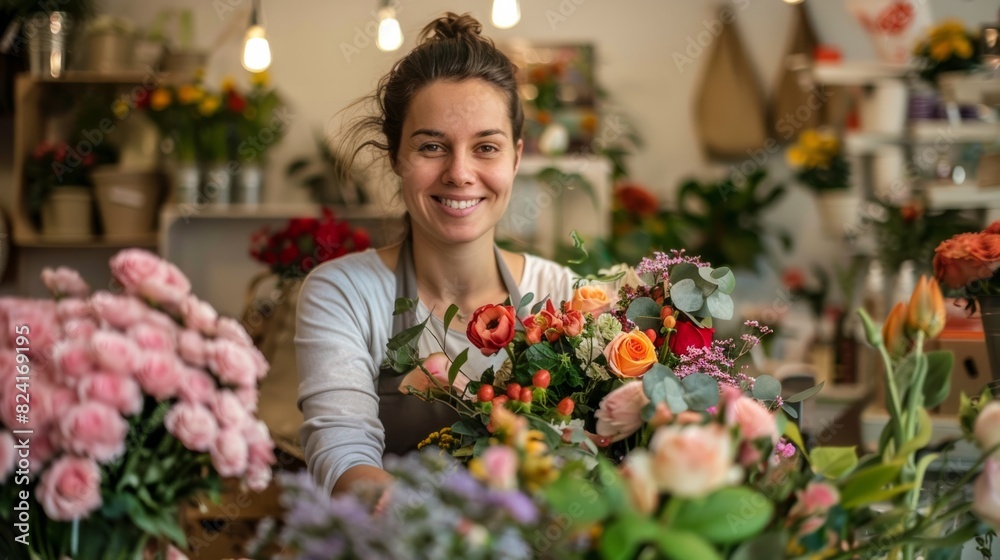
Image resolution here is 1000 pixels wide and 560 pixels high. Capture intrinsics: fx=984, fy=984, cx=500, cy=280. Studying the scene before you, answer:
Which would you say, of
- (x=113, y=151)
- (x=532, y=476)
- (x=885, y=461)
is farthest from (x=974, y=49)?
(x=113, y=151)

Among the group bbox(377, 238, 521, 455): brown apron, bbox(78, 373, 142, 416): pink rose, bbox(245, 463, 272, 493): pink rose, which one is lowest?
bbox(377, 238, 521, 455): brown apron

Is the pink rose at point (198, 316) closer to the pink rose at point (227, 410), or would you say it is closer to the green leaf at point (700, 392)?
the pink rose at point (227, 410)

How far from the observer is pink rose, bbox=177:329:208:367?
2.49 ft

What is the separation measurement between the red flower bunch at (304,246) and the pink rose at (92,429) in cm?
161

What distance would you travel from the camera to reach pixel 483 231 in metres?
1.56

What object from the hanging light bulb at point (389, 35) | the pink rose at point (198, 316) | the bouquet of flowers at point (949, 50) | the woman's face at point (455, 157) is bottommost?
the pink rose at point (198, 316)

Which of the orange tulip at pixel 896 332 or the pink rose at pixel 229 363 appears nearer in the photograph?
the pink rose at pixel 229 363

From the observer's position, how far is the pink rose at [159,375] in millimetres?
727

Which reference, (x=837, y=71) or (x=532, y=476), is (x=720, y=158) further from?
(x=532, y=476)

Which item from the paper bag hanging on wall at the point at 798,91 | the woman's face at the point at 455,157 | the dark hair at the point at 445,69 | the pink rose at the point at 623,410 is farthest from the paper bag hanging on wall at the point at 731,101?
the pink rose at the point at 623,410

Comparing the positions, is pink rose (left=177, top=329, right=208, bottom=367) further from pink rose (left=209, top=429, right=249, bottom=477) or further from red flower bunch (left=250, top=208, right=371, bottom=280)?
red flower bunch (left=250, top=208, right=371, bottom=280)

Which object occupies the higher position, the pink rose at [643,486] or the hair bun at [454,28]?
the hair bun at [454,28]

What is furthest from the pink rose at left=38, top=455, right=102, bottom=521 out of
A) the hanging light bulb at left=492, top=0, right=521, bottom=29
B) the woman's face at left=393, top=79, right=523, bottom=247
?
the hanging light bulb at left=492, top=0, right=521, bottom=29

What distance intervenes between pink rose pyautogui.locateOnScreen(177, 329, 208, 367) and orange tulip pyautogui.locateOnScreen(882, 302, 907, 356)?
1.93 feet
